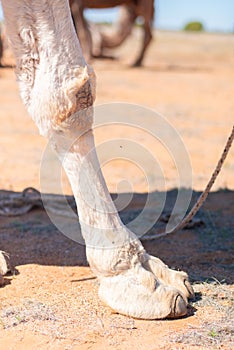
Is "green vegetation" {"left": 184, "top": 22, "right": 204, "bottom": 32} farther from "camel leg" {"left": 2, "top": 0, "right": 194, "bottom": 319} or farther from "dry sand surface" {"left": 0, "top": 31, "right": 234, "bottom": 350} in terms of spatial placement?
"camel leg" {"left": 2, "top": 0, "right": 194, "bottom": 319}

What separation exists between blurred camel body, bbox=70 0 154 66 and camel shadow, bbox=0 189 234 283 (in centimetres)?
1038

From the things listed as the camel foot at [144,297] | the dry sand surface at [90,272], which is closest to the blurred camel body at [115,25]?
the dry sand surface at [90,272]

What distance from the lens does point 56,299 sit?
284 centimetres

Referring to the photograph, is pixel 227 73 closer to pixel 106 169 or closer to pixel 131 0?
pixel 131 0

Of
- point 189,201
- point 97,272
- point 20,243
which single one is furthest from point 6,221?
point 97,272

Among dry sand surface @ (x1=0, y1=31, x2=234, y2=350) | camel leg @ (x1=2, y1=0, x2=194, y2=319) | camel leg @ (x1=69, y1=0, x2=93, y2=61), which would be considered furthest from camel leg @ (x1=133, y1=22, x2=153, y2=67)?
camel leg @ (x1=2, y1=0, x2=194, y2=319)

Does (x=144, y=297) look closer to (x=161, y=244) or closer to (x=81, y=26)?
(x=161, y=244)

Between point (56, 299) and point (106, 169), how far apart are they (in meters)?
3.16

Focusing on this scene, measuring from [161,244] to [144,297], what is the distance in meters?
1.18

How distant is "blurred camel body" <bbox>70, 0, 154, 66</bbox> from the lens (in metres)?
14.6

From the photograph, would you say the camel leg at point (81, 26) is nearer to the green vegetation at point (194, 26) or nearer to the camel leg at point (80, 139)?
the camel leg at point (80, 139)

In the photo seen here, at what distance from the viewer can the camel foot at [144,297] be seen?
2.59 m

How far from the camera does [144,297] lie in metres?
2.59

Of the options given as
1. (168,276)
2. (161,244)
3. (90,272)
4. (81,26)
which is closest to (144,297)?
(168,276)
